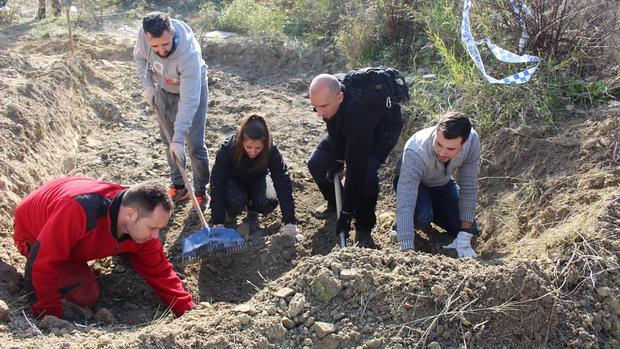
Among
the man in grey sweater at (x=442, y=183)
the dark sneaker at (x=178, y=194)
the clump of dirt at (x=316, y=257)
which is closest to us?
the clump of dirt at (x=316, y=257)

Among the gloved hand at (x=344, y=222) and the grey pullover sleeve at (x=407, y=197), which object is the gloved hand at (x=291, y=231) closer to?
the gloved hand at (x=344, y=222)

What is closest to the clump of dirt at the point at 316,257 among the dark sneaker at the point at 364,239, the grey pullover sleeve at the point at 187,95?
the dark sneaker at the point at 364,239

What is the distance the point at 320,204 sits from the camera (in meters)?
5.18

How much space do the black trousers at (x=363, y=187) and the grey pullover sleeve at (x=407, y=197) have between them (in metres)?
0.36

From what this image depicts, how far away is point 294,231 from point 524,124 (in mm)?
1952

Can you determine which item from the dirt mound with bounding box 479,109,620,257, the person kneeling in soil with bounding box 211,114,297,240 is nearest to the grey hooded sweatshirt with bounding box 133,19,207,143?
the person kneeling in soil with bounding box 211,114,297,240

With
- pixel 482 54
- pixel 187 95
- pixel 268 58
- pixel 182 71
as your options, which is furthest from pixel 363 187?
pixel 268 58

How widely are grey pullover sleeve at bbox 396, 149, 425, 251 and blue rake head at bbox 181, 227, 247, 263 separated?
1.12 m

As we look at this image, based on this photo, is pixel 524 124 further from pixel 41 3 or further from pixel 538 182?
pixel 41 3

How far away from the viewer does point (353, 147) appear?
13.2 ft

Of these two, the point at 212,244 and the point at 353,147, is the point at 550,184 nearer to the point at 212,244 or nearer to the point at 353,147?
the point at 353,147

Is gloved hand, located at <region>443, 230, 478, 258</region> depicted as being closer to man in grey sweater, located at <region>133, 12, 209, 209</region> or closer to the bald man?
the bald man

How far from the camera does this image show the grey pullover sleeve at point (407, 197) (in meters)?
3.80

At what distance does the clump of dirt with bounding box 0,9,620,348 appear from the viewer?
3078 millimetres
